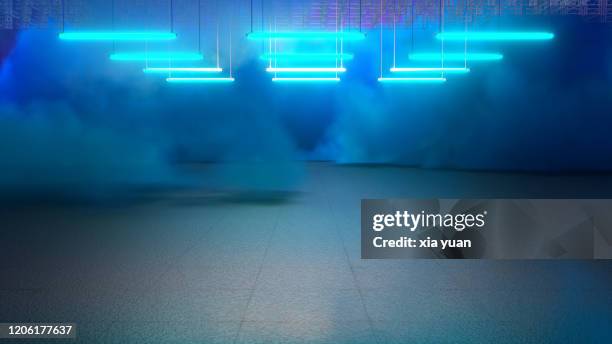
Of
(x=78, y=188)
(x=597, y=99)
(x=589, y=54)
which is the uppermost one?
(x=589, y=54)

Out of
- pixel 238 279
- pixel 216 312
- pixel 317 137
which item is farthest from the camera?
pixel 317 137

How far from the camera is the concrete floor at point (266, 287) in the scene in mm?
3744

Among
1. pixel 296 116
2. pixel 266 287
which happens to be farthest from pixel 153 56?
pixel 296 116

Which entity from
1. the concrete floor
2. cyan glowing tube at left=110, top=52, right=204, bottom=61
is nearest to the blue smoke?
cyan glowing tube at left=110, top=52, right=204, bottom=61

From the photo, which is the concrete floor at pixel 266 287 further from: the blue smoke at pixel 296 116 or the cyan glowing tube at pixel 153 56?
the blue smoke at pixel 296 116

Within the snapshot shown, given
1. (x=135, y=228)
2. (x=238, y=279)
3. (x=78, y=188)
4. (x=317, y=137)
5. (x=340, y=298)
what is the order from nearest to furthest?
1. (x=340, y=298)
2. (x=238, y=279)
3. (x=135, y=228)
4. (x=78, y=188)
5. (x=317, y=137)

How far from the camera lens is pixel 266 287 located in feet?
15.8

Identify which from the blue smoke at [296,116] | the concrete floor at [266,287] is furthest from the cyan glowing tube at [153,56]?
the blue smoke at [296,116]

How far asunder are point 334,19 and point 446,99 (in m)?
6.25

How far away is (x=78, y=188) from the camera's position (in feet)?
41.8

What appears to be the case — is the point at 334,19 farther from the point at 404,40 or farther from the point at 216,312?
the point at 216,312

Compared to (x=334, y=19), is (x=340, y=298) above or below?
below

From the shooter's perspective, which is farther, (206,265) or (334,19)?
(334,19)

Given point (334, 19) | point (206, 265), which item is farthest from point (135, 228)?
point (334, 19)
